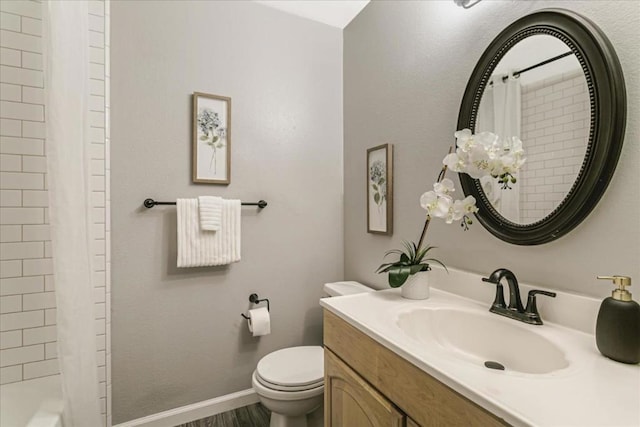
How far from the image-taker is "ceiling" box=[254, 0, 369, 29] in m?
1.86

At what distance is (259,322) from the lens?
174cm

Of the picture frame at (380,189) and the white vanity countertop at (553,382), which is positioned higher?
the picture frame at (380,189)

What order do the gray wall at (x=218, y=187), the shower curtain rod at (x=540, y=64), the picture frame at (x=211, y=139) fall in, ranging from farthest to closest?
the picture frame at (x=211, y=139), the gray wall at (x=218, y=187), the shower curtain rod at (x=540, y=64)

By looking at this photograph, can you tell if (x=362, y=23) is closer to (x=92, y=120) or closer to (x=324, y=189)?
(x=324, y=189)

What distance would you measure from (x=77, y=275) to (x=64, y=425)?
1.93 ft

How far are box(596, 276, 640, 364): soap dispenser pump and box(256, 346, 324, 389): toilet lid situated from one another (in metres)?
1.11

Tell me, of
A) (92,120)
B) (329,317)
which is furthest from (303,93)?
(329,317)

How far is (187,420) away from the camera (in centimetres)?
169

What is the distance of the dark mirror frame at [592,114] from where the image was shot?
79 centimetres

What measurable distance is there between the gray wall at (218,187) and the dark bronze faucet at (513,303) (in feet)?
4.03

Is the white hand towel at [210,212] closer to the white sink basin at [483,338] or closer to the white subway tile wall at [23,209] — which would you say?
the white subway tile wall at [23,209]

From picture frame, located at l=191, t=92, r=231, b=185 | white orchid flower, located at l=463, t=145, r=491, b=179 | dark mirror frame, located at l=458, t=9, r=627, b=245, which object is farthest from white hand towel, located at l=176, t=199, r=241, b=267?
dark mirror frame, located at l=458, t=9, r=627, b=245

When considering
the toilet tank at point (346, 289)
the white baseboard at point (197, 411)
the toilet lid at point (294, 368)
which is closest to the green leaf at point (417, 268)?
the toilet tank at point (346, 289)

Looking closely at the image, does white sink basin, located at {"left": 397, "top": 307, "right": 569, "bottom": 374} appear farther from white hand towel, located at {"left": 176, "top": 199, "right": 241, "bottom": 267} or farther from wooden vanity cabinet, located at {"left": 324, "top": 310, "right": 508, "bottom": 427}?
white hand towel, located at {"left": 176, "top": 199, "right": 241, "bottom": 267}
